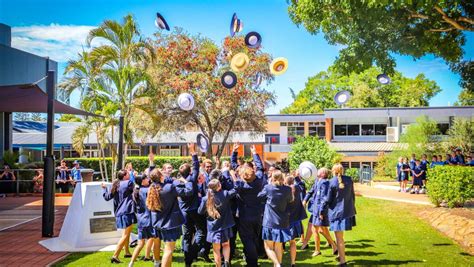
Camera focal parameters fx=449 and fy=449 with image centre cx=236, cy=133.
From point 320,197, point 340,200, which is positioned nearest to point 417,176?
point 320,197

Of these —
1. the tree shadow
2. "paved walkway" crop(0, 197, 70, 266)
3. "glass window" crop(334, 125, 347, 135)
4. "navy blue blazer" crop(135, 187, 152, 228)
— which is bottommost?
"paved walkway" crop(0, 197, 70, 266)

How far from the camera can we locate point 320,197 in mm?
7820

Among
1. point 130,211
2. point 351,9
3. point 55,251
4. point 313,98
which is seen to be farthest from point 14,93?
point 313,98

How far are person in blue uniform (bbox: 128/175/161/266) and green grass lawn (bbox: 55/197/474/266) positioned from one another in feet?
1.96

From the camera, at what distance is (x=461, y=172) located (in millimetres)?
12797

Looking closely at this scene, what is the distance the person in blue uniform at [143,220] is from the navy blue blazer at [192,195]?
0.57 meters

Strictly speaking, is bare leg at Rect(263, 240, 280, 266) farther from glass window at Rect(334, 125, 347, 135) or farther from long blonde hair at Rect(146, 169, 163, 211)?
glass window at Rect(334, 125, 347, 135)

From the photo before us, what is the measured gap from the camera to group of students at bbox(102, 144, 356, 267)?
21.9ft

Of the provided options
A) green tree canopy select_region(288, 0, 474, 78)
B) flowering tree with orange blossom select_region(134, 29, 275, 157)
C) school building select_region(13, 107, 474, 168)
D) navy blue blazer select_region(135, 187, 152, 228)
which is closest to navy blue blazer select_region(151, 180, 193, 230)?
navy blue blazer select_region(135, 187, 152, 228)

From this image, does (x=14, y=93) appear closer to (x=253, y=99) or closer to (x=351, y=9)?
(x=351, y=9)

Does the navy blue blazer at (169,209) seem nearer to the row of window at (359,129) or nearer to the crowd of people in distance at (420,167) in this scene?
the crowd of people in distance at (420,167)

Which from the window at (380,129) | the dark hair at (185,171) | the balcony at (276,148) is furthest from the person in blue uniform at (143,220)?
the window at (380,129)

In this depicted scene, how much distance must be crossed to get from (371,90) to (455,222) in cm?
3854

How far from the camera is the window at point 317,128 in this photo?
39000mm
